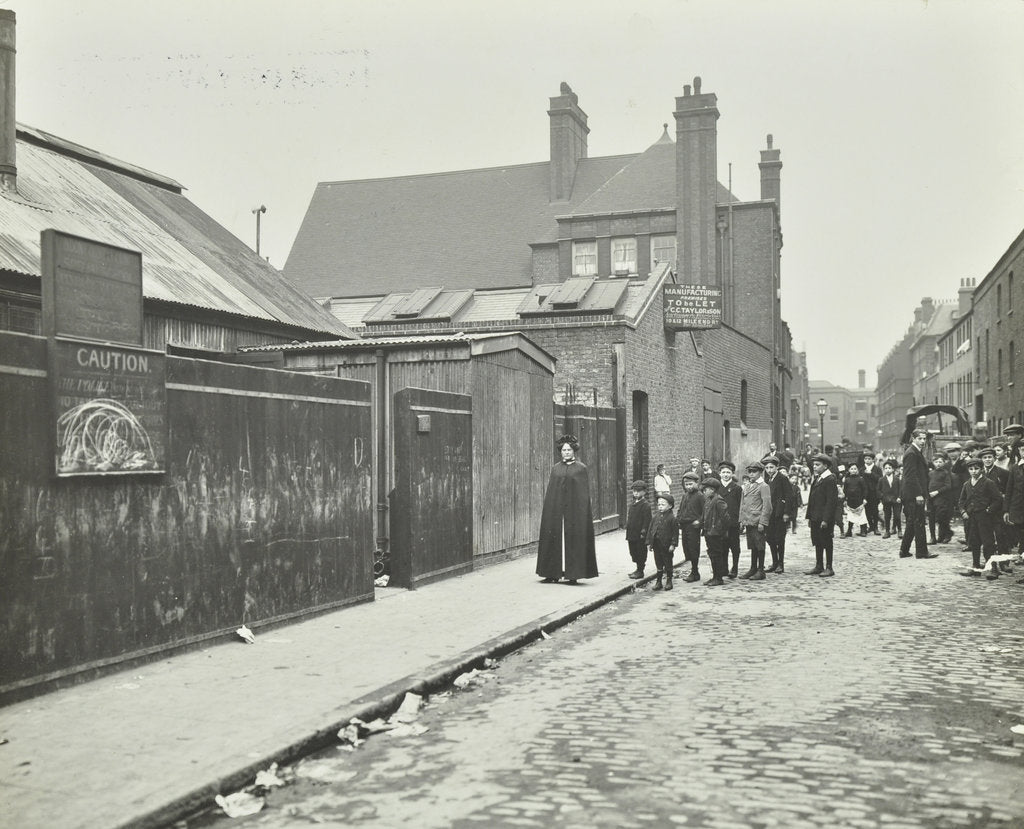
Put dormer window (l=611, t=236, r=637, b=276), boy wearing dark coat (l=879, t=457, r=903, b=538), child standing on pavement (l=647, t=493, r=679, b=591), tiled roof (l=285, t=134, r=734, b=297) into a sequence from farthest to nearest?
1. tiled roof (l=285, t=134, r=734, b=297)
2. dormer window (l=611, t=236, r=637, b=276)
3. boy wearing dark coat (l=879, t=457, r=903, b=538)
4. child standing on pavement (l=647, t=493, r=679, b=591)

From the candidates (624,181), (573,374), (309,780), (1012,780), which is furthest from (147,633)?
(624,181)

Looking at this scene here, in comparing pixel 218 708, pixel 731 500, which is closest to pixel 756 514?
pixel 731 500

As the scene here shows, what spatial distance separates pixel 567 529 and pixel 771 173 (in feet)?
134

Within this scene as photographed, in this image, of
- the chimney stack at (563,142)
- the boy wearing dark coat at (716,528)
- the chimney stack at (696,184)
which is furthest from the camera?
the chimney stack at (563,142)

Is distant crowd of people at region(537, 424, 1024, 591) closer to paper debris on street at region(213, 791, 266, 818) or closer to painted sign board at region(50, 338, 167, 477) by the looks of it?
painted sign board at region(50, 338, 167, 477)

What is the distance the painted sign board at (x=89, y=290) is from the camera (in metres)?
6.70

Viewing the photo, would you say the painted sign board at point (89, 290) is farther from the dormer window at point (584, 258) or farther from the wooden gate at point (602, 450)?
the dormer window at point (584, 258)

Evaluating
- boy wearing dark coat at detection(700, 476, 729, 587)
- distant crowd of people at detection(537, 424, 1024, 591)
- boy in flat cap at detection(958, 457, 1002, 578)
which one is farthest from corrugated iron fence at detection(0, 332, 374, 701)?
boy in flat cap at detection(958, 457, 1002, 578)

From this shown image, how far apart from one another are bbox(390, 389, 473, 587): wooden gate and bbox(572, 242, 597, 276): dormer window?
101ft

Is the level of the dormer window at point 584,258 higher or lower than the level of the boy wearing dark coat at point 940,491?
higher

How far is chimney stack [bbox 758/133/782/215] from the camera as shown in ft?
161

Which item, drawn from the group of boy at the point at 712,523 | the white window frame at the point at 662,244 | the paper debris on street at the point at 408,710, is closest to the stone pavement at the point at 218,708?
the paper debris on street at the point at 408,710

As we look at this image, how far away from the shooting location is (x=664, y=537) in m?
12.9

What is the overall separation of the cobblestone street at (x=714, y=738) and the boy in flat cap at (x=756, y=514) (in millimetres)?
4021
